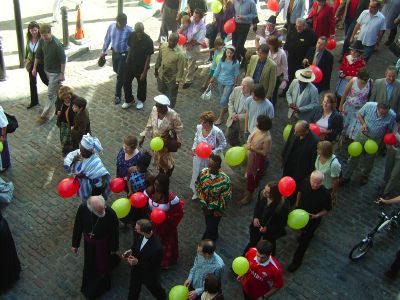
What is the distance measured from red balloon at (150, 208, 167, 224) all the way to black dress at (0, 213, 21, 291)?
5.79ft

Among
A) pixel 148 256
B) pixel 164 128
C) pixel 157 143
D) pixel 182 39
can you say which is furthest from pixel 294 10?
pixel 148 256

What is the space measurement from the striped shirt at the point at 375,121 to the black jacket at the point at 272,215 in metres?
2.85

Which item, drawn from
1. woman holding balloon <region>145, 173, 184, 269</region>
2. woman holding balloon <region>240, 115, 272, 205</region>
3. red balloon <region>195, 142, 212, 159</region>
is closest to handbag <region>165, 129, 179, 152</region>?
red balloon <region>195, 142, 212, 159</region>

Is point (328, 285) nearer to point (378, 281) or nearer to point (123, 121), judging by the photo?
point (378, 281)

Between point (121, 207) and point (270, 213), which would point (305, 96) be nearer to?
point (270, 213)

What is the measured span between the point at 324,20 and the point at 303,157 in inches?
205

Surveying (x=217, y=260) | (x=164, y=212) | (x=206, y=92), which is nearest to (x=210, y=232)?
(x=164, y=212)

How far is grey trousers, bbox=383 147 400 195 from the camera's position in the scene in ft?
29.0

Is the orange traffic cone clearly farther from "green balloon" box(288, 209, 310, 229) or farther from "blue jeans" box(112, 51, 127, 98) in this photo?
"green balloon" box(288, 209, 310, 229)

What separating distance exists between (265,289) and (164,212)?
1.59 meters

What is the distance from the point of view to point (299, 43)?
10.9 metres

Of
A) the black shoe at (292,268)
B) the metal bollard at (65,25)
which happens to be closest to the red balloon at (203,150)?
the black shoe at (292,268)

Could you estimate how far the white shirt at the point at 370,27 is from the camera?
466 inches

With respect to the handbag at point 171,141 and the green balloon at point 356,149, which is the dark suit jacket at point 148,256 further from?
the green balloon at point 356,149
